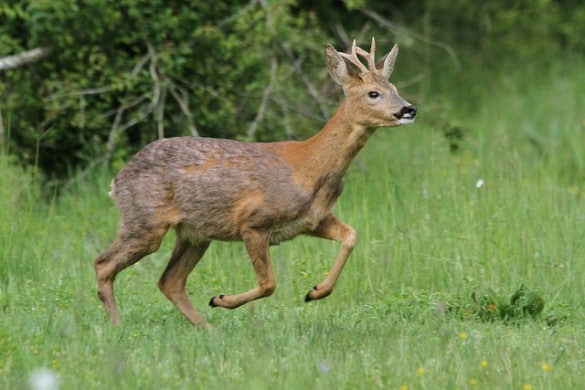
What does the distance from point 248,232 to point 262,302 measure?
36.7 inches

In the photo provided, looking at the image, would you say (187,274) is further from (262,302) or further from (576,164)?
(576,164)

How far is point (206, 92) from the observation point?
11680mm

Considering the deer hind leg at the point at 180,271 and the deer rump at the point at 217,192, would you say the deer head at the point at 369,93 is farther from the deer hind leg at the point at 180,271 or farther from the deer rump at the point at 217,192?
the deer hind leg at the point at 180,271

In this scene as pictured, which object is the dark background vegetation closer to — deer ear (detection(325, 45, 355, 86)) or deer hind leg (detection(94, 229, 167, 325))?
deer hind leg (detection(94, 229, 167, 325))

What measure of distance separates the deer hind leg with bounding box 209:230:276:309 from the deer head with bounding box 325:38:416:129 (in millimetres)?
947

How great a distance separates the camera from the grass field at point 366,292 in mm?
6242

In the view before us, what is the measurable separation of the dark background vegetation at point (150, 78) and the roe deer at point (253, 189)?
9.98 feet

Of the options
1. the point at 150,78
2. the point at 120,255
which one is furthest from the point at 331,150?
the point at 150,78

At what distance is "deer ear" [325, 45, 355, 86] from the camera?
7.90 m

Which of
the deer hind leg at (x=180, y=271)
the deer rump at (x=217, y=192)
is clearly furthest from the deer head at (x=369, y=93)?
the deer hind leg at (x=180, y=271)

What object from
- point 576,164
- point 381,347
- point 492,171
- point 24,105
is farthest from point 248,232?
point 576,164

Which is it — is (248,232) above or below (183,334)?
above

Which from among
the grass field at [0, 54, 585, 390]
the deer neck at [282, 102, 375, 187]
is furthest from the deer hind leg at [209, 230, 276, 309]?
A: the deer neck at [282, 102, 375, 187]

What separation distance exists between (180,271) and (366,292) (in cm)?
129
